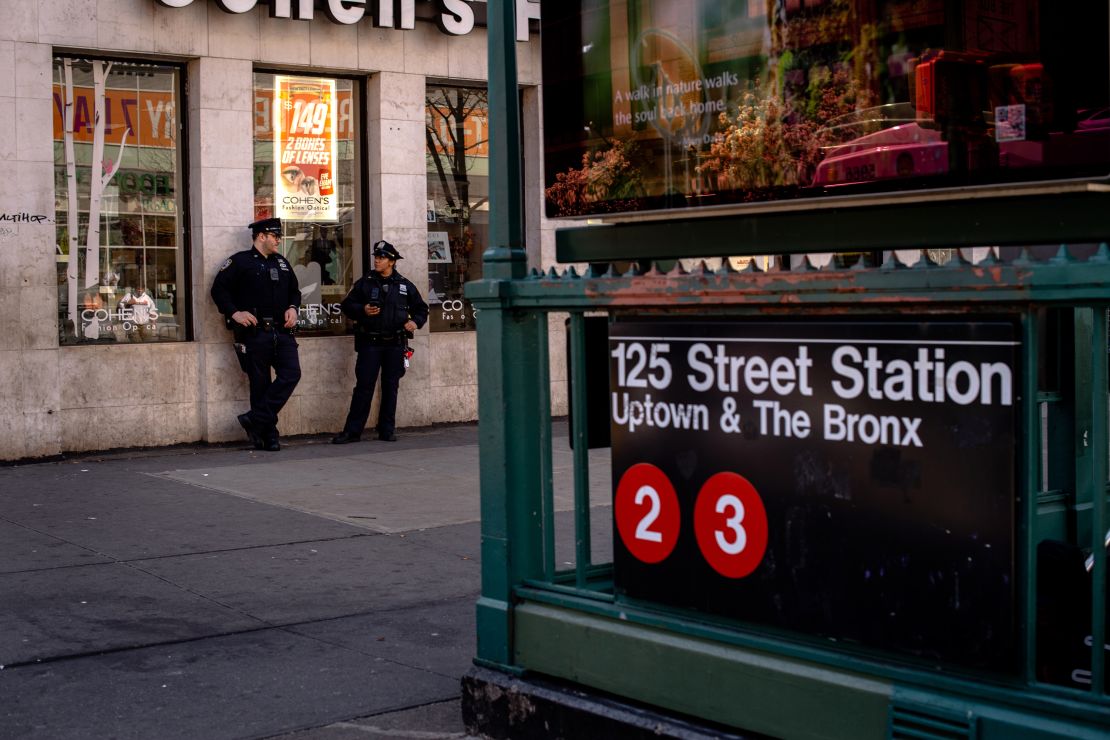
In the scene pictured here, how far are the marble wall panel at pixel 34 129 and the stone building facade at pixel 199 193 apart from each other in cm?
2

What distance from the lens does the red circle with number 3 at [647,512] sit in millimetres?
4133

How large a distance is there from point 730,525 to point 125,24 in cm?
988

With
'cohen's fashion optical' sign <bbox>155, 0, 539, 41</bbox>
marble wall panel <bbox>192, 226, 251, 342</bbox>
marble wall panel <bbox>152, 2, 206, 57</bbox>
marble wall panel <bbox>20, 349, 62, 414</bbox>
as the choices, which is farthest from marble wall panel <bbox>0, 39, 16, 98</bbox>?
marble wall panel <bbox>20, 349, 62, 414</bbox>

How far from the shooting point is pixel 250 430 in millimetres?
12539

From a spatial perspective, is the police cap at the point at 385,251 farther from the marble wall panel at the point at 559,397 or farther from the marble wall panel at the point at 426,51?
the marble wall panel at the point at 559,397

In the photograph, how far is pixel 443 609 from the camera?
266 inches

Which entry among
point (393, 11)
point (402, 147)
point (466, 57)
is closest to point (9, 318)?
point (402, 147)

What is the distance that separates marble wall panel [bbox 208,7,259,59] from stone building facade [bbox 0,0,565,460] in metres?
0.01

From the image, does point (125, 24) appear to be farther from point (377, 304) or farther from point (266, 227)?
point (377, 304)

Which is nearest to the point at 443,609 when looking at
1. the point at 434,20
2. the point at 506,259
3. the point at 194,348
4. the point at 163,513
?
the point at 506,259

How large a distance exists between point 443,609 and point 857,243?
3.48m

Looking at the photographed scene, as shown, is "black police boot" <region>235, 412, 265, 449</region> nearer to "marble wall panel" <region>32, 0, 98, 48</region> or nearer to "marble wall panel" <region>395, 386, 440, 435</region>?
"marble wall panel" <region>395, 386, 440, 435</region>

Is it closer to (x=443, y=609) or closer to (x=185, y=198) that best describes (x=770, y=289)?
(x=443, y=609)

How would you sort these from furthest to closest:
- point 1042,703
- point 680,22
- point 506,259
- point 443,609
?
point 443,609
point 506,259
point 680,22
point 1042,703
